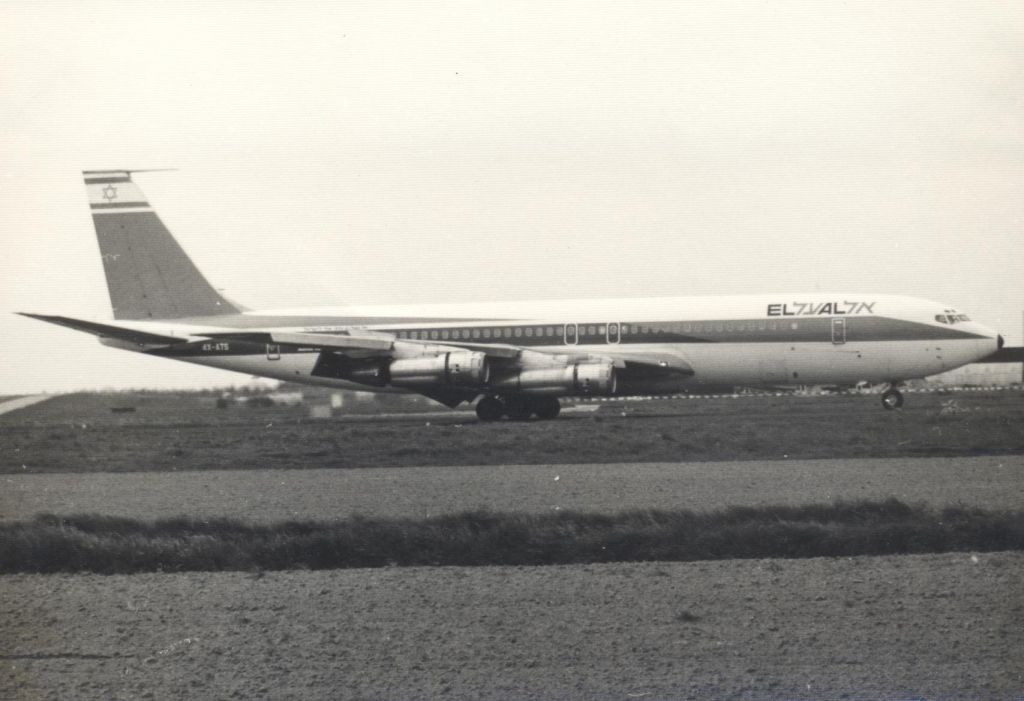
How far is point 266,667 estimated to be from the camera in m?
6.24

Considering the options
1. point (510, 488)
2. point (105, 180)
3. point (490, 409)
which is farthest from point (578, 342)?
point (510, 488)

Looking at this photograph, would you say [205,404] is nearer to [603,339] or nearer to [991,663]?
[603,339]

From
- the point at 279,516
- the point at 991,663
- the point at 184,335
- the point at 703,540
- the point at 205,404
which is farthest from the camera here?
the point at 205,404

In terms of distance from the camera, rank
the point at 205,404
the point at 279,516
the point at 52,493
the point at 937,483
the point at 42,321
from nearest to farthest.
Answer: the point at 279,516 < the point at 937,483 < the point at 52,493 < the point at 42,321 < the point at 205,404

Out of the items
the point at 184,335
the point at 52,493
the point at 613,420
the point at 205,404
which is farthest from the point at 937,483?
the point at 205,404

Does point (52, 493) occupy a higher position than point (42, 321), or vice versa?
point (42, 321)

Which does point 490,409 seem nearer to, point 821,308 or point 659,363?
point 659,363

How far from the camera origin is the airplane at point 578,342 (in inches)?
1097

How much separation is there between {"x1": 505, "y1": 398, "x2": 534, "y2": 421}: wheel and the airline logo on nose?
6573 millimetres

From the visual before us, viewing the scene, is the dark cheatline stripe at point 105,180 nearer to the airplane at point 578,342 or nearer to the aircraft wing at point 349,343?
the airplane at point 578,342

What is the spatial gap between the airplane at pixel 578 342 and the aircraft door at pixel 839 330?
25 mm

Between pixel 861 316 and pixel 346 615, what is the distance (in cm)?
2294

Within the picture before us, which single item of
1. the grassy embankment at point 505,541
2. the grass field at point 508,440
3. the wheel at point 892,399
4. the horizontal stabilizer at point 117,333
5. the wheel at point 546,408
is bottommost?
the wheel at point 892,399

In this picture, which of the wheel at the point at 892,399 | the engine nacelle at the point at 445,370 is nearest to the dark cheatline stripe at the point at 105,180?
the engine nacelle at the point at 445,370
